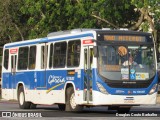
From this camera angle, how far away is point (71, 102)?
23.2 m

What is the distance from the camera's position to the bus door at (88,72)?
2197 cm

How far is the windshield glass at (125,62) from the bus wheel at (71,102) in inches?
77.9

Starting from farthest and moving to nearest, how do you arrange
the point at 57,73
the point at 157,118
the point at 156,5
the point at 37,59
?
the point at 156,5, the point at 37,59, the point at 57,73, the point at 157,118

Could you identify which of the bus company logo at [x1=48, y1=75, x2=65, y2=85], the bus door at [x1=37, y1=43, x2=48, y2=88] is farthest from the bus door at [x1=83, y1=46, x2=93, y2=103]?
the bus door at [x1=37, y1=43, x2=48, y2=88]

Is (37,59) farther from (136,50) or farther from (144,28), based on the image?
(144,28)

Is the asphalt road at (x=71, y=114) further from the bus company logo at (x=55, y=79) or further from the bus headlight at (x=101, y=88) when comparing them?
the bus company logo at (x=55, y=79)

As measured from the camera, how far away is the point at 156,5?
124 feet

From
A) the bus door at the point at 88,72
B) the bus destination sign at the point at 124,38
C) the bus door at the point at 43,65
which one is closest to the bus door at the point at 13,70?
the bus door at the point at 43,65

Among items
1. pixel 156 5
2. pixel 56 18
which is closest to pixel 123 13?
pixel 56 18

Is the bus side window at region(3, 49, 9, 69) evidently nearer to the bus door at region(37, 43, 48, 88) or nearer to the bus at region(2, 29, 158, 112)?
the bus door at region(37, 43, 48, 88)

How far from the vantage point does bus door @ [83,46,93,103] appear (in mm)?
21969

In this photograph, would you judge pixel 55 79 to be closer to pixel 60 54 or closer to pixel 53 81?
A: pixel 53 81

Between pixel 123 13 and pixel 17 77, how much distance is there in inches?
729

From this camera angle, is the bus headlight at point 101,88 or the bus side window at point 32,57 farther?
the bus side window at point 32,57
